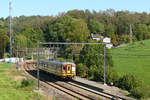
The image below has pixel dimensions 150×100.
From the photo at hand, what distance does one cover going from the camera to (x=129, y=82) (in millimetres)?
24234

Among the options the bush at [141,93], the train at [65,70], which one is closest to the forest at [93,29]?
the train at [65,70]

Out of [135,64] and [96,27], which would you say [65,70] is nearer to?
[135,64]

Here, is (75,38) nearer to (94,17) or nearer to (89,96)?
(89,96)

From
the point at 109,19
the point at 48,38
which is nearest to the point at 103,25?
the point at 109,19

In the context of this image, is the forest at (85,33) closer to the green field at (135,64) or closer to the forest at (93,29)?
the forest at (93,29)

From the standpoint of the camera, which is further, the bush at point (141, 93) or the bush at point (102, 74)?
the bush at point (102, 74)

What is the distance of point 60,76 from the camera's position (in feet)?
100

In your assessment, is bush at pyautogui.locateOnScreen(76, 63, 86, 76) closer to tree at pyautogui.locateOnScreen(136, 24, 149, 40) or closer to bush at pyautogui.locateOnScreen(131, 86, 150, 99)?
bush at pyautogui.locateOnScreen(131, 86, 150, 99)

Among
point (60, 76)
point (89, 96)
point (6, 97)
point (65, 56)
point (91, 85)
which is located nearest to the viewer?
point (6, 97)

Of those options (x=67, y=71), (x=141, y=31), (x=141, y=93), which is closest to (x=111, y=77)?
(x=67, y=71)

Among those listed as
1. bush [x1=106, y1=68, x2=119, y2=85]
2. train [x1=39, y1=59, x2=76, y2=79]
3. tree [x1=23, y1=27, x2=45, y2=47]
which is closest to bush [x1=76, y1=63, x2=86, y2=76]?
train [x1=39, y1=59, x2=76, y2=79]

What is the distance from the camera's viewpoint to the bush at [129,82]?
2354 centimetres

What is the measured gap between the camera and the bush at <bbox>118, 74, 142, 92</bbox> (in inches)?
927

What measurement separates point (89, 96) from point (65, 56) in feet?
95.8
